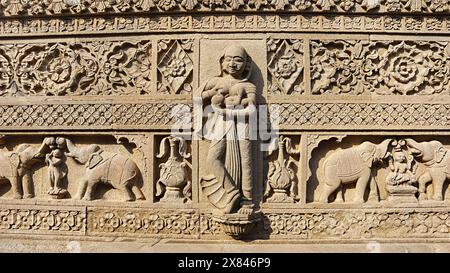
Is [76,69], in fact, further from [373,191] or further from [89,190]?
[373,191]

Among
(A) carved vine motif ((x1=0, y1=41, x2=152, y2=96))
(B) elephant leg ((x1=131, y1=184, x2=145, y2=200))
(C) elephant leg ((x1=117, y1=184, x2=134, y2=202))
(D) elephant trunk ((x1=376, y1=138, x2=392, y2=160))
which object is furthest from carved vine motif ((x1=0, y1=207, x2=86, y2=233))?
(D) elephant trunk ((x1=376, y1=138, x2=392, y2=160))

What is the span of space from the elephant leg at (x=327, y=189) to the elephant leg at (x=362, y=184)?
0.79ft

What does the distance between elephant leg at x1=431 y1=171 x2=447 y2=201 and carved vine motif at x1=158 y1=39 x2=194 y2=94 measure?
3.00 m

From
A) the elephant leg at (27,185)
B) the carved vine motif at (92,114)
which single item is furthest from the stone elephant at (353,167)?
the elephant leg at (27,185)

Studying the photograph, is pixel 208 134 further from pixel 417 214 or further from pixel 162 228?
pixel 417 214

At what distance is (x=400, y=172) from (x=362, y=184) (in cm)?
47

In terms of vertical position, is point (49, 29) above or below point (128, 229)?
above

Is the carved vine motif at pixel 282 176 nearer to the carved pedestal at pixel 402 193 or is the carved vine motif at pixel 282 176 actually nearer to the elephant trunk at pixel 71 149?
the carved pedestal at pixel 402 193

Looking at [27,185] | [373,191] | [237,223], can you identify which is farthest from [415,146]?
[27,185]

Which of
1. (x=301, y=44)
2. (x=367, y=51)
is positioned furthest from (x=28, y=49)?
(x=367, y=51)

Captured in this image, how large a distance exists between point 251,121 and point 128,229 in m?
1.90

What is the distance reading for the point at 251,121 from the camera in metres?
4.72

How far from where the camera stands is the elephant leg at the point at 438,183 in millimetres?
4773

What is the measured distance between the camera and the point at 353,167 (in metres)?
4.74
